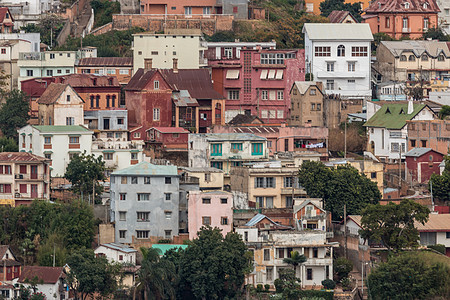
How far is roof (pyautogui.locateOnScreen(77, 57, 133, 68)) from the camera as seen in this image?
373 feet

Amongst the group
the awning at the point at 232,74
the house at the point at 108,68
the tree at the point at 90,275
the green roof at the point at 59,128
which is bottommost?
the tree at the point at 90,275

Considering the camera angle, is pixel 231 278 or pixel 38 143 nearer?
pixel 231 278

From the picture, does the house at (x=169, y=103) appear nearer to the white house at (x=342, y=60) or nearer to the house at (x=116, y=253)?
the white house at (x=342, y=60)

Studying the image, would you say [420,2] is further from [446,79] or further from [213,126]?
[213,126]

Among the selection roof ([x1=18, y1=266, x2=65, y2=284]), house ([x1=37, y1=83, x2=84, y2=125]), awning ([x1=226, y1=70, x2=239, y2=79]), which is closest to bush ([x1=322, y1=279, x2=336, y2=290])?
roof ([x1=18, y1=266, x2=65, y2=284])

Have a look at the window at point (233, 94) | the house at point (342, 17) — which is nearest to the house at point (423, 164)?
the window at point (233, 94)

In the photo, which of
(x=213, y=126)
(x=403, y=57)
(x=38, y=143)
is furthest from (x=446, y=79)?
(x=38, y=143)

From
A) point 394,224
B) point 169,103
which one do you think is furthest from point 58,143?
point 394,224

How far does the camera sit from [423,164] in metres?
99.5

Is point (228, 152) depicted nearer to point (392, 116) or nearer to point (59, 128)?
point (59, 128)

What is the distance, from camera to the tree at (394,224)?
8212 cm

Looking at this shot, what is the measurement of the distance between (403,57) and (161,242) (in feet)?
136

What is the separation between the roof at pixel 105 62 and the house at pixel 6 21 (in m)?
9.01

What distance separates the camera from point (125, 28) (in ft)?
A: 406
